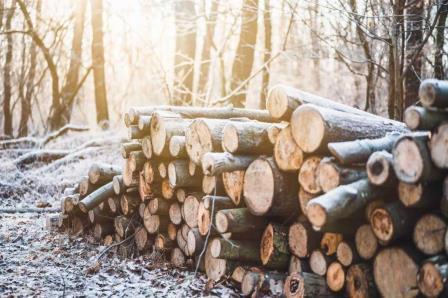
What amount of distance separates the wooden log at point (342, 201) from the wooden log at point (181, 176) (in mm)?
1890

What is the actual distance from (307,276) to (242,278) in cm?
72

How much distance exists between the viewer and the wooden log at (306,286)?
3.94m

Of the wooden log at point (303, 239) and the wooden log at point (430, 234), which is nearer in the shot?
the wooden log at point (430, 234)

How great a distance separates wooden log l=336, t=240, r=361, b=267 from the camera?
12.5 ft

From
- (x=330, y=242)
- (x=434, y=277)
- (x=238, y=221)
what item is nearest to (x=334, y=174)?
(x=330, y=242)

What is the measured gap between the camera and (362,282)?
3.76 metres

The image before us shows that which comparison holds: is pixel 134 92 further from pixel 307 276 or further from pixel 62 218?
pixel 307 276

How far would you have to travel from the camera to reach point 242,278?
4.50 metres

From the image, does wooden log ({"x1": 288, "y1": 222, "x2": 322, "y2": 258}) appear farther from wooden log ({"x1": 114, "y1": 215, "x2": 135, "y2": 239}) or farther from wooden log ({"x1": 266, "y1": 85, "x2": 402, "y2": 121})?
→ wooden log ({"x1": 114, "y1": 215, "x2": 135, "y2": 239})

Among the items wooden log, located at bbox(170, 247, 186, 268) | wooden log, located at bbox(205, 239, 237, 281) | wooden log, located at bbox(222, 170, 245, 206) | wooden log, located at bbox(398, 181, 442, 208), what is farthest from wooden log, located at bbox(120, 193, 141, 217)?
wooden log, located at bbox(398, 181, 442, 208)

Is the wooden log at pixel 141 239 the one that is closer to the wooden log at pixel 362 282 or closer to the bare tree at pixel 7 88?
the wooden log at pixel 362 282

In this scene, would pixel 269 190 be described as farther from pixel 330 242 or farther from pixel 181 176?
pixel 181 176

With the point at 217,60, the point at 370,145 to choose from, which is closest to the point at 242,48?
the point at 217,60

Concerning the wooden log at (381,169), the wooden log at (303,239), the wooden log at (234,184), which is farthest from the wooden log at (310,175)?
the wooden log at (234,184)
